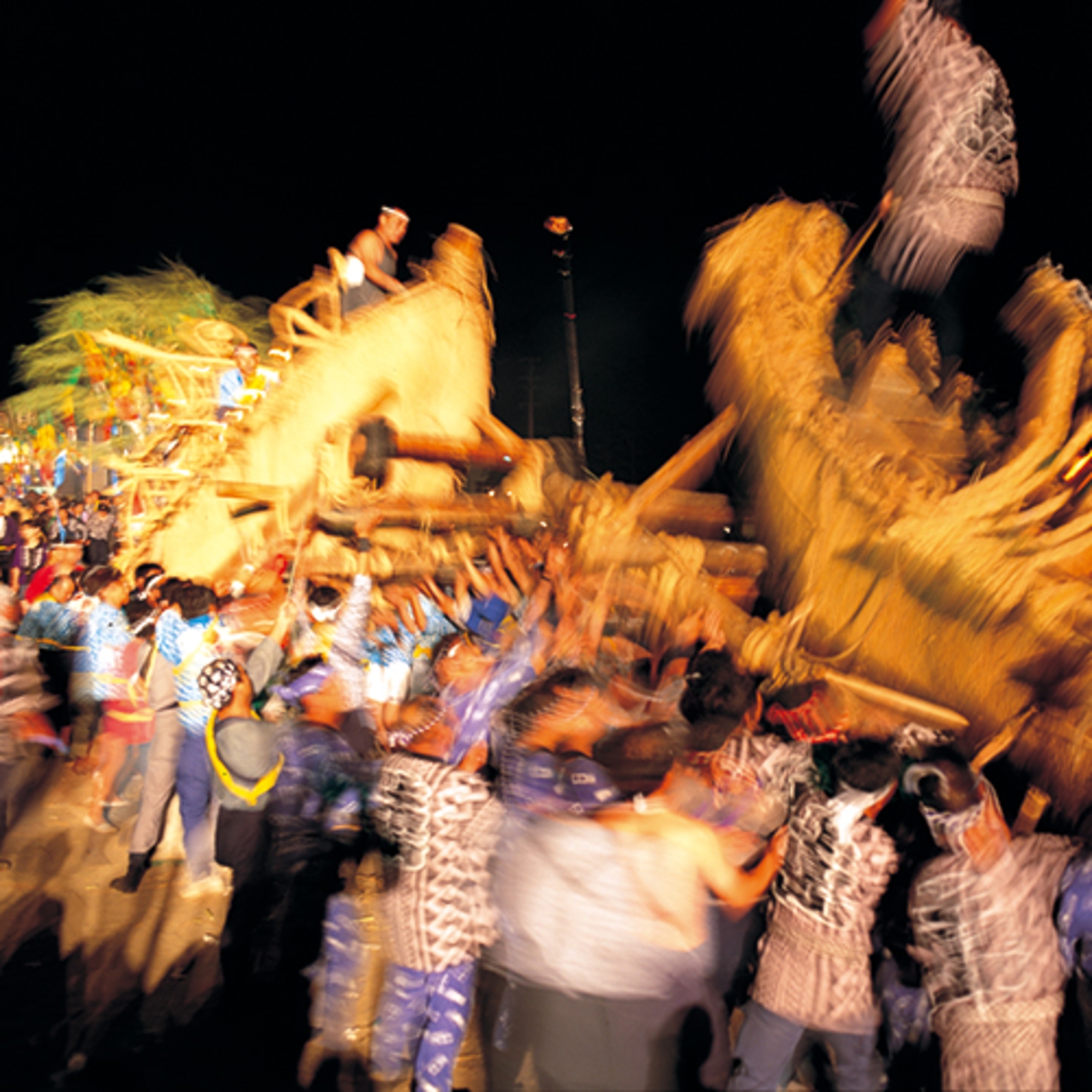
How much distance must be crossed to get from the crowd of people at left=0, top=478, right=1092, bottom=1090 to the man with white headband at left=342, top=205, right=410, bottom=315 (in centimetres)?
248

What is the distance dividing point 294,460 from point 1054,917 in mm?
4748

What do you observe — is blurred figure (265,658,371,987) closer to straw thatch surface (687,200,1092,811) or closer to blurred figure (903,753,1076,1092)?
straw thatch surface (687,200,1092,811)

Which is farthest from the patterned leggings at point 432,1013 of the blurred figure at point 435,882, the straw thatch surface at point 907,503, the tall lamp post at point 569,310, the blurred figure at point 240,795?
the tall lamp post at point 569,310

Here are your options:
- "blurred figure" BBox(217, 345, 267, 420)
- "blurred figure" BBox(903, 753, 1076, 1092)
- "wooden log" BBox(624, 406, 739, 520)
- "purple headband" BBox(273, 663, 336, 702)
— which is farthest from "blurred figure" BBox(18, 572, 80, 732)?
"blurred figure" BBox(903, 753, 1076, 1092)

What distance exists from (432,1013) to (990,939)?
1.81 meters

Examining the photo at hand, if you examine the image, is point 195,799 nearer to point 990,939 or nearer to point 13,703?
point 13,703

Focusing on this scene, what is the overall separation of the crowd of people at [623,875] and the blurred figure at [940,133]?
2038mm

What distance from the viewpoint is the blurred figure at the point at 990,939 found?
2205mm

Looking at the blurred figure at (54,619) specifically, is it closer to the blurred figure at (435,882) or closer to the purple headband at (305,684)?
the purple headband at (305,684)

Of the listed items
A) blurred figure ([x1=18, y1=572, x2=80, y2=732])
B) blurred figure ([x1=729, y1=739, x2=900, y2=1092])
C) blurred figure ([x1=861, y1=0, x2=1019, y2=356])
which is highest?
blurred figure ([x1=861, y1=0, x2=1019, y2=356])

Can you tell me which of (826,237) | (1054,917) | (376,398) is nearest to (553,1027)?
(1054,917)

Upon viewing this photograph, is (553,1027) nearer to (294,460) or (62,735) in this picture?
(294,460)

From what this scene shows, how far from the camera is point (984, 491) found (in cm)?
285

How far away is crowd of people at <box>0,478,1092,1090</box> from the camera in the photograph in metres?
2.20
